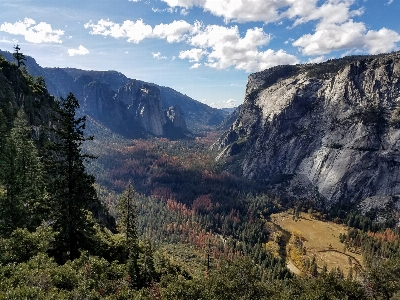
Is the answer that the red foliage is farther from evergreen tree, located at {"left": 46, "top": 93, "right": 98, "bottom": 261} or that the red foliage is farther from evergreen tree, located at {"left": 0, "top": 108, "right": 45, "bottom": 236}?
evergreen tree, located at {"left": 0, "top": 108, "right": 45, "bottom": 236}

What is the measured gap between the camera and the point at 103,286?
30.9 metres

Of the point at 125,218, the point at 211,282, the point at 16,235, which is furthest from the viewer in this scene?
the point at 125,218

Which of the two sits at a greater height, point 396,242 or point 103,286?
point 103,286

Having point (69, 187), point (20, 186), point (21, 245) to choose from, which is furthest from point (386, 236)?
point (21, 245)

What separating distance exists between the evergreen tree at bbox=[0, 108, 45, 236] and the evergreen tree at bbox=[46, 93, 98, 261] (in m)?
3.11

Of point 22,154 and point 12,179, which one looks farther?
point 22,154

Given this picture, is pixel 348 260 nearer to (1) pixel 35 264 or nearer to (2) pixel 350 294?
(2) pixel 350 294

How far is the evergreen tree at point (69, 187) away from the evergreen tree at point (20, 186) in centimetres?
311

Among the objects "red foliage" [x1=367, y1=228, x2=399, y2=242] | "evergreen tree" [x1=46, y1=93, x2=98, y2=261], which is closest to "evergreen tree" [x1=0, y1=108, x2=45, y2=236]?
"evergreen tree" [x1=46, y1=93, x2=98, y2=261]

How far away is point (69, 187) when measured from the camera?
1724 inches

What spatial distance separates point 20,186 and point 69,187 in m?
11.8

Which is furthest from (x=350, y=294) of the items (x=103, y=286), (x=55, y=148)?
(x=55, y=148)

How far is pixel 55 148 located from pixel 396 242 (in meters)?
205

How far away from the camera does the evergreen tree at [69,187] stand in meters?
42.1
